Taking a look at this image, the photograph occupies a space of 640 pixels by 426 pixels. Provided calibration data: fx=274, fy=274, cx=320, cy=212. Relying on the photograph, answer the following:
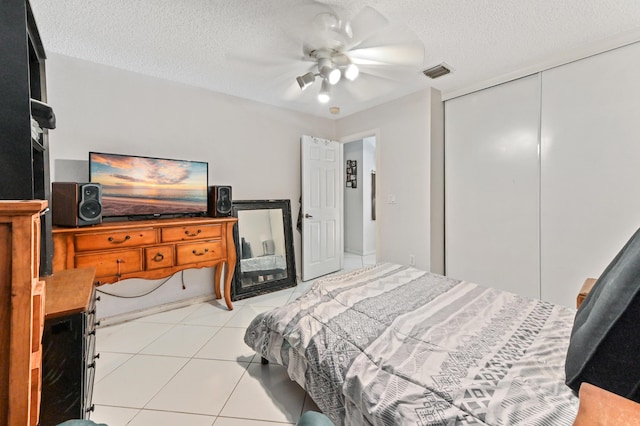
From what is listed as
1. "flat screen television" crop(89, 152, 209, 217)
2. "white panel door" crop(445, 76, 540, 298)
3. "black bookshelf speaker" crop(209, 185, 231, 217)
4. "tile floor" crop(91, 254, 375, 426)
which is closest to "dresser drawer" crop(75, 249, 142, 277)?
"flat screen television" crop(89, 152, 209, 217)

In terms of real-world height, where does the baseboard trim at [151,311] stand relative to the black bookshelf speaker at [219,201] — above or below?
below

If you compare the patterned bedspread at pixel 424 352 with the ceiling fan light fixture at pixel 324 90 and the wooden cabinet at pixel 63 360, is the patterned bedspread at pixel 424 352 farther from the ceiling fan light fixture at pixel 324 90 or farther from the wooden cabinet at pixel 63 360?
the ceiling fan light fixture at pixel 324 90

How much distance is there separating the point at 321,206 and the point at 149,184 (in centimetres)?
220

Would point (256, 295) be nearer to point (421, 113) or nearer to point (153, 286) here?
point (153, 286)

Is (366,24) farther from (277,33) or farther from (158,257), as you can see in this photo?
(158,257)

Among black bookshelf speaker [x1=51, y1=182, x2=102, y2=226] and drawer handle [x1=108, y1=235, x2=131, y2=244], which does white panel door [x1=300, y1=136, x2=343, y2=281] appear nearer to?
drawer handle [x1=108, y1=235, x2=131, y2=244]

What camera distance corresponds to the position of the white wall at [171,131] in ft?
7.88

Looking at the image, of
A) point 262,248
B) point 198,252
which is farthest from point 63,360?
point 262,248

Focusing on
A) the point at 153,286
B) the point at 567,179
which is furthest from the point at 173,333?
the point at 567,179

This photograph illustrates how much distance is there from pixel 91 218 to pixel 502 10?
3.26m

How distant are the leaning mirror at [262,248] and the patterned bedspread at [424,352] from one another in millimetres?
1518

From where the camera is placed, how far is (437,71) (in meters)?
2.67

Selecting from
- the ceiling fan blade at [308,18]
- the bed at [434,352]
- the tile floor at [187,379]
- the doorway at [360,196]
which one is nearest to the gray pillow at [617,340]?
the bed at [434,352]

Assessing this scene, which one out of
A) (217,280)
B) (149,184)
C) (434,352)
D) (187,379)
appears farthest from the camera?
(217,280)
